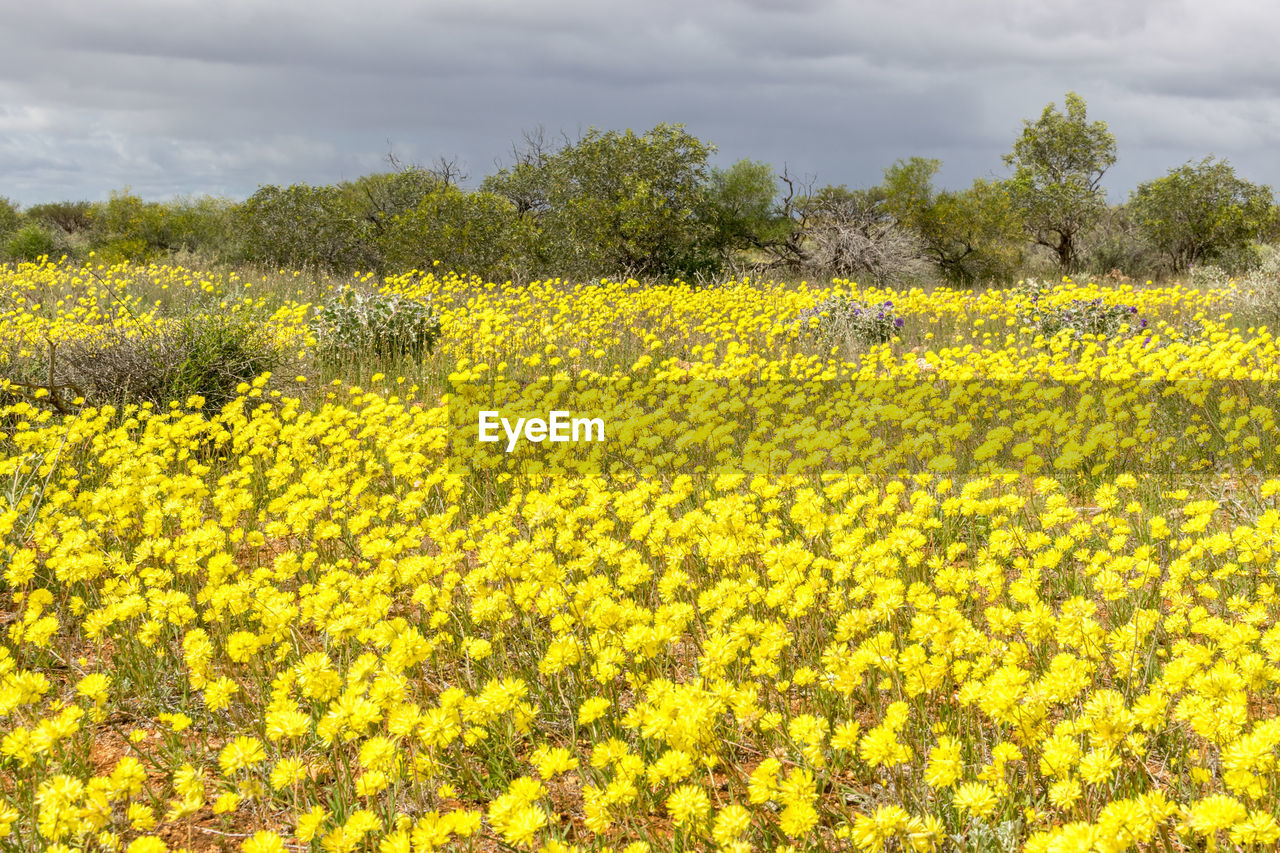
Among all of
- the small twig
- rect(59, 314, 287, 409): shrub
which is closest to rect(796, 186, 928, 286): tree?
rect(59, 314, 287, 409): shrub

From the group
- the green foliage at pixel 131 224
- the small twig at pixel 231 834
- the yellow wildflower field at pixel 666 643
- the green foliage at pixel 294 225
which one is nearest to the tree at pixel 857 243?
the green foliage at pixel 294 225

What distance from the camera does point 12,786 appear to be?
2.98 m

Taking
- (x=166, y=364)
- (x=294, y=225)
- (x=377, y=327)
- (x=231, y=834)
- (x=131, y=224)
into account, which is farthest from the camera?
Answer: (x=131, y=224)

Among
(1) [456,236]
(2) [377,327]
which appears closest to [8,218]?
(1) [456,236]

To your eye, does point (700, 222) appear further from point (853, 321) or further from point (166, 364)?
point (166, 364)

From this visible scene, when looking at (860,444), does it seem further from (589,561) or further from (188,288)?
(188,288)

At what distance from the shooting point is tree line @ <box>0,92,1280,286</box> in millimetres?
20422

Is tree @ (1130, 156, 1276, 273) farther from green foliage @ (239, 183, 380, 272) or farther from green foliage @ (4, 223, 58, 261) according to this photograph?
green foliage @ (4, 223, 58, 261)

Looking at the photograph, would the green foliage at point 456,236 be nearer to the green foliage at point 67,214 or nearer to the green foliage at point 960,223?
the green foliage at point 960,223

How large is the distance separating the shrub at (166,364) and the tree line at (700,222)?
12.0 meters

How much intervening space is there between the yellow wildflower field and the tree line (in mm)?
13817

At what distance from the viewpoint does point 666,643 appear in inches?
108

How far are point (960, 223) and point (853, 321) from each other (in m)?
17.5

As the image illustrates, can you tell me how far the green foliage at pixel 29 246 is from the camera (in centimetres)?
2664
